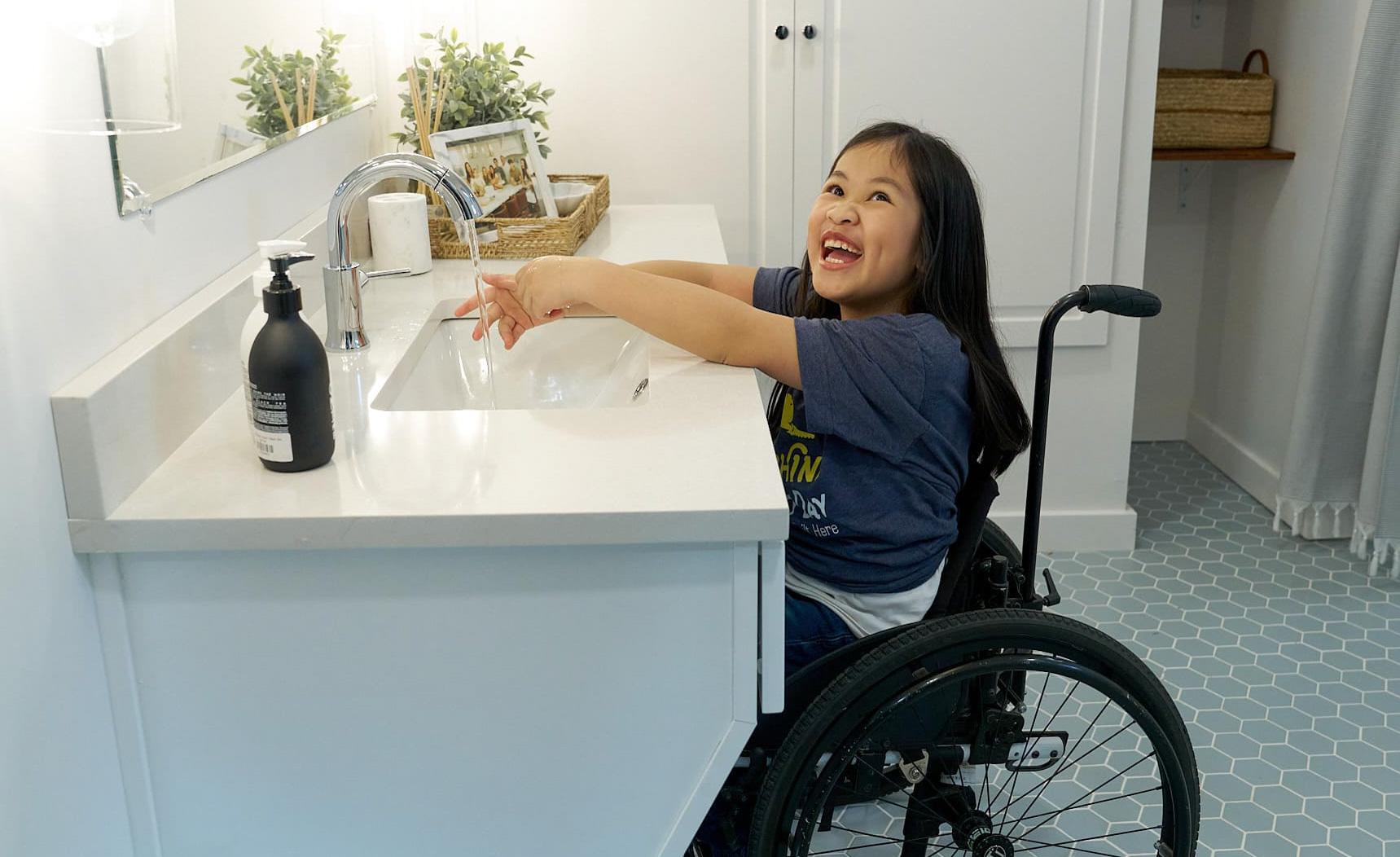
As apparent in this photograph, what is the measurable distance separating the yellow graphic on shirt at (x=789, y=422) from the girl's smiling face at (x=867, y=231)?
0.12 metres

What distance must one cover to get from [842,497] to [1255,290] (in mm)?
2048

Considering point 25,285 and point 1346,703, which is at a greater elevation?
point 25,285

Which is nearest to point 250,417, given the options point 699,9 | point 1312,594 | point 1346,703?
point 699,9

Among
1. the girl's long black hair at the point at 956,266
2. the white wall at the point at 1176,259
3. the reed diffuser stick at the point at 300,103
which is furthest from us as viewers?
the white wall at the point at 1176,259

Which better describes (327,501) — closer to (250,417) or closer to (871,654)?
(250,417)

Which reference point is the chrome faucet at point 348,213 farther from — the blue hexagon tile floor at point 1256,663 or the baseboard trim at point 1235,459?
the baseboard trim at point 1235,459

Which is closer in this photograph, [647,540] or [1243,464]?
[647,540]

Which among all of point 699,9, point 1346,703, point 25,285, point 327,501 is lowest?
point 1346,703

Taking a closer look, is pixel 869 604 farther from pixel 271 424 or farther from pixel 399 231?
pixel 399 231

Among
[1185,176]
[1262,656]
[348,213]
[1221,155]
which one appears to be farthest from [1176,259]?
[348,213]

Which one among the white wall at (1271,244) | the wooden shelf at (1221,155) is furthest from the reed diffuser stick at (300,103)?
the white wall at (1271,244)

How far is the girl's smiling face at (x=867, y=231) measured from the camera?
1330mm

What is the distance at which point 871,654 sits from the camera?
3.59ft

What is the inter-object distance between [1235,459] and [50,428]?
2.68 m
